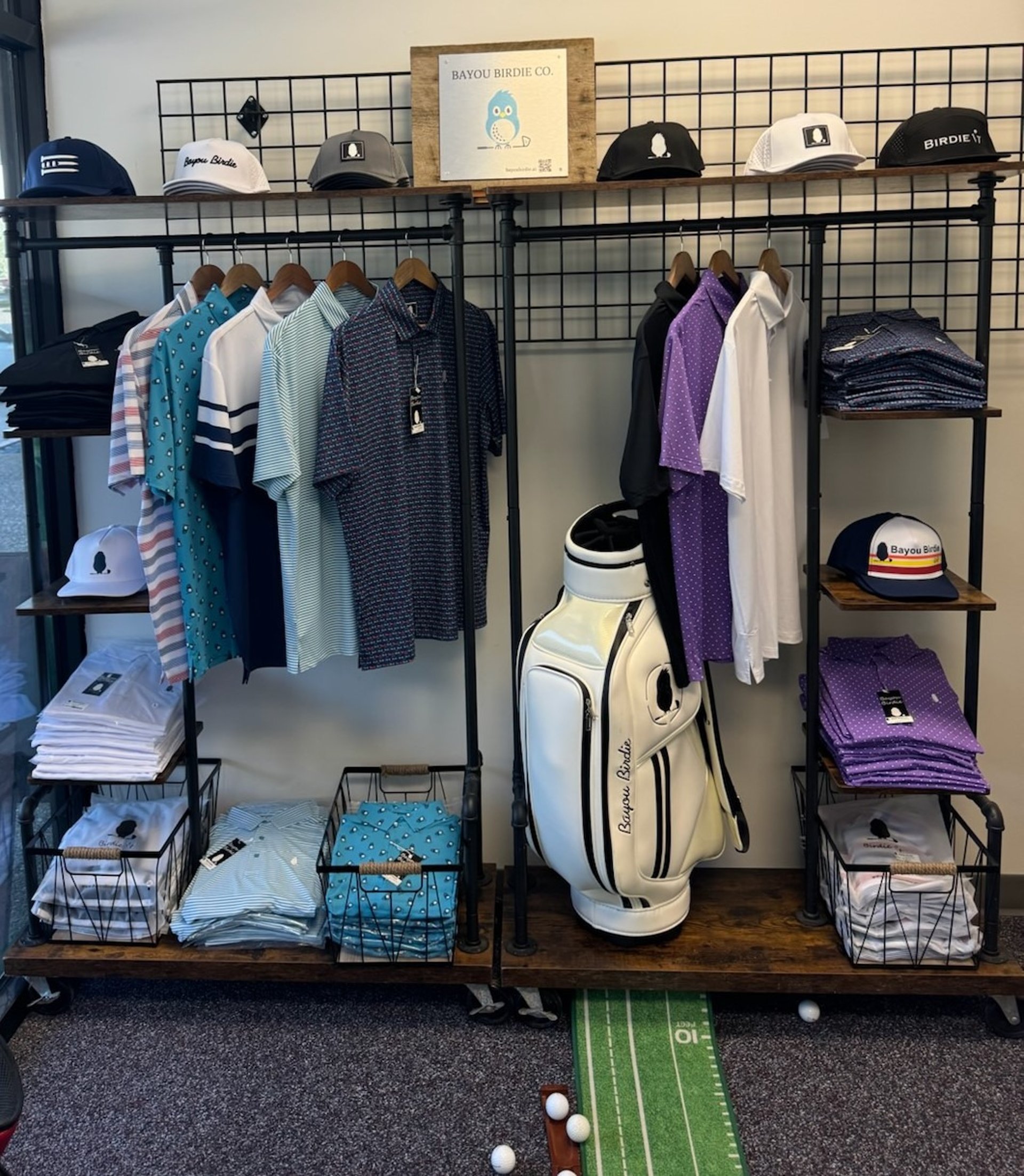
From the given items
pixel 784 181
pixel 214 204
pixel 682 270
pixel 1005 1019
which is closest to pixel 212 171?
pixel 214 204

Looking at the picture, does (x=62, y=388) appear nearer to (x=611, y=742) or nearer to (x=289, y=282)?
(x=289, y=282)

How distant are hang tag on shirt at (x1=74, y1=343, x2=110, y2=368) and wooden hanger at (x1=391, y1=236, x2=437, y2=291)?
642 millimetres

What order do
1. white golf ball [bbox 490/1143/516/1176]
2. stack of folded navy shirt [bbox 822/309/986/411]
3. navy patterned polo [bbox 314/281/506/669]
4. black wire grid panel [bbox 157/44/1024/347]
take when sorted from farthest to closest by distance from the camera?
black wire grid panel [bbox 157/44/1024/347] < navy patterned polo [bbox 314/281/506/669] < stack of folded navy shirt [bbox 822/309/986/411] < white golf ball [bbox 490/1143/516/1176]

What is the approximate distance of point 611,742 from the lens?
240 centimetres

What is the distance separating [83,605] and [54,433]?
378 mm

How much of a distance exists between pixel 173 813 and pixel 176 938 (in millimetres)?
291

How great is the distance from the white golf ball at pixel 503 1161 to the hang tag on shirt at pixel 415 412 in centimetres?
144

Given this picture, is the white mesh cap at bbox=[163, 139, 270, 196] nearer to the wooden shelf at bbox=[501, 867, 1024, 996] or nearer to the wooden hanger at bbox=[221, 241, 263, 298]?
the wooden hanger at bbox=[221, 241, 263, 298]

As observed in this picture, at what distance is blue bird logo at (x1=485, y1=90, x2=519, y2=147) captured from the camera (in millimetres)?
2672

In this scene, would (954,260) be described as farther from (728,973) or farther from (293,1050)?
(293,1050)

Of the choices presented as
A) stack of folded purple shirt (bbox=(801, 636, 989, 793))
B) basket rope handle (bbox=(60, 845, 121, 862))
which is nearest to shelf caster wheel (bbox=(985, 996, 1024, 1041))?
stack of folded purple shirt (bbox=(801, 636, 989, 793))

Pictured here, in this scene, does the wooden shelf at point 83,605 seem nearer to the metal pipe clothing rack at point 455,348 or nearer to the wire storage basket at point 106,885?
the metal pipe clothing rack at point 455,348

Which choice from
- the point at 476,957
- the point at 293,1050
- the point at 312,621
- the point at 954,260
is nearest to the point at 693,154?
the point at 954,260

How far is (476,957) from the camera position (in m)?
2.57
